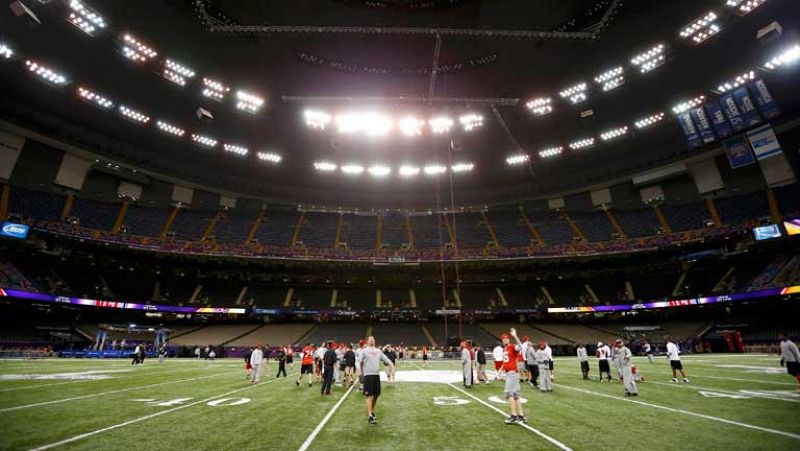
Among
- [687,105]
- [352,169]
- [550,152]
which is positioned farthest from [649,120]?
[352,169]

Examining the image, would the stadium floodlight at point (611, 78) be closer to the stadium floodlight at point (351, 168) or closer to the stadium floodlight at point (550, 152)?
the stadium floodlight at point (550, 152)

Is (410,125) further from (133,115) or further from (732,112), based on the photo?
(732,112)

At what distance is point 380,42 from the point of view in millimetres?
29062

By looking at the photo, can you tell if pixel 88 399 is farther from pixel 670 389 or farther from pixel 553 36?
pixel 553 36

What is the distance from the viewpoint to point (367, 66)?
31.6 meters

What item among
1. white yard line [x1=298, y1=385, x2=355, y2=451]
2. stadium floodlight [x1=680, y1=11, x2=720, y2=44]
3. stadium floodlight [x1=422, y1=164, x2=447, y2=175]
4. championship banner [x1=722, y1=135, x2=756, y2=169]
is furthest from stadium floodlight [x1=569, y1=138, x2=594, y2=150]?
white yard line [x1=298, y1=385, x2=355, y2=451]

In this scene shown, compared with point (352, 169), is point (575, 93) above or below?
above

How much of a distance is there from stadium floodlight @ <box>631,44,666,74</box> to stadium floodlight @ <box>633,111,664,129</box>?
7.50 metres

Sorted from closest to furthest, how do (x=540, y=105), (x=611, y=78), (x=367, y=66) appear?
(x=367, y=66)
(x=611, y=78)
(x=540, y=105)

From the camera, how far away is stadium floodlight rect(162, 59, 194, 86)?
3016cm

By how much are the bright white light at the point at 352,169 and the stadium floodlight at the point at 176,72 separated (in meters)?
21.1

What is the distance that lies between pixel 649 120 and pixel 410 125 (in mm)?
26048

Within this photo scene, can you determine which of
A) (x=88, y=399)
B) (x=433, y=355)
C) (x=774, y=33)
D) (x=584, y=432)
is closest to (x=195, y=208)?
(x=433, y=355)

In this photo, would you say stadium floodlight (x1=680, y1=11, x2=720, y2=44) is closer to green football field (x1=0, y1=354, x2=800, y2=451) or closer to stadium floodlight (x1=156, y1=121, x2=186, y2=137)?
green football field (x1=0, y1=354, x2=800, y2=451)
